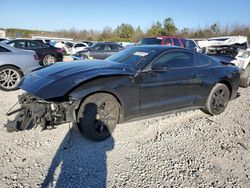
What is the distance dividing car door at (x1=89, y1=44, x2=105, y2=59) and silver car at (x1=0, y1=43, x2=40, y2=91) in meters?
6.49

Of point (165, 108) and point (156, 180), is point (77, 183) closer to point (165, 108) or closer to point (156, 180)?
point (156, 180)

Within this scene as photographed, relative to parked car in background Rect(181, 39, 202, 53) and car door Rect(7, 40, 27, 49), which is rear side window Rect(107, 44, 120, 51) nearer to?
parked car in background Rect(181, 39, 202, 53)

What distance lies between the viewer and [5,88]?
623 cm

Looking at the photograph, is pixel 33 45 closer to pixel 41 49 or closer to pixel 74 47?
pixel 41 49

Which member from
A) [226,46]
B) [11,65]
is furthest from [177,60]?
[226,46]

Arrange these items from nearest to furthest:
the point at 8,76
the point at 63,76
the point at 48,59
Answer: the point at 63,76
the point at 8,76
the point at 48,59

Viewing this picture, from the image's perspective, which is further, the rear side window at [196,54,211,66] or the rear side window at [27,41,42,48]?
the rear side window at [27,41,42,48]

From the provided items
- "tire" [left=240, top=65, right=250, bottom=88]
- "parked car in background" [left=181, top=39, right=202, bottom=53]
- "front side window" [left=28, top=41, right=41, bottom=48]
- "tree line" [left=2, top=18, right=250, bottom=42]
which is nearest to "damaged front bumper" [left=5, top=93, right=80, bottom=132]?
"tire" [left=240, top=65, right=250, bottom=88]

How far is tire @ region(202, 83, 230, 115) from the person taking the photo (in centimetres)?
503

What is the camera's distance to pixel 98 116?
365 cm

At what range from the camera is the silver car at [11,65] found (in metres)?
6.18

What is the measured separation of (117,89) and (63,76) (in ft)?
2.87

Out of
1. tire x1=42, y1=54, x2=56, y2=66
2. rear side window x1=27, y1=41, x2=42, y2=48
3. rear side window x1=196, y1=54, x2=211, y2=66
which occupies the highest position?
rear side window x1=27, y1=41, x2=42, y2=48

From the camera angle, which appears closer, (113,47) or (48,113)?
(48,113)
